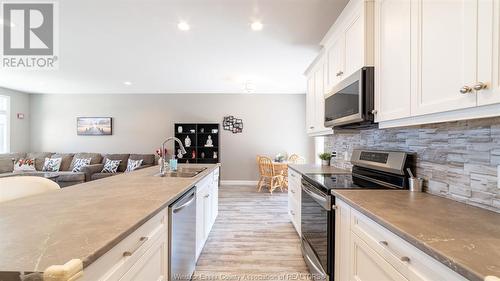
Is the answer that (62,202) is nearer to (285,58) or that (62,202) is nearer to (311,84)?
(311,84)

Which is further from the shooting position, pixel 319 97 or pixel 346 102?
pixel 319 97

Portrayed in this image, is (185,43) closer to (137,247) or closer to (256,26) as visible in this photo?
(256,26)

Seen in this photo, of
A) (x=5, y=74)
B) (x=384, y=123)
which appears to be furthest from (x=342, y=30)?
(x=5, y=74)

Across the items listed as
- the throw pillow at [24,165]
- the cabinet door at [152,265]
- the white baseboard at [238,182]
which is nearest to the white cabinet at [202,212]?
the cabinet door at [152,265]

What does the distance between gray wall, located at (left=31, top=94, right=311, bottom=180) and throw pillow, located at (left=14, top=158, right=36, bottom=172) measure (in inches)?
41.4

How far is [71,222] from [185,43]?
2758 millimetres

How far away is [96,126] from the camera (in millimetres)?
6328

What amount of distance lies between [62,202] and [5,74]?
534cm

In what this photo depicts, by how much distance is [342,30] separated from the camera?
2043mm

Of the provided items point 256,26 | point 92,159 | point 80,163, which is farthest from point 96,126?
point 256,26

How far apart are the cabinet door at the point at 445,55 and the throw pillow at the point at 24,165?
7330 millimetres

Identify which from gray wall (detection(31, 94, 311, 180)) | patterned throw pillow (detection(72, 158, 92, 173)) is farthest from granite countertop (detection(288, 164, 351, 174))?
patterned throw pillow (detection(72, 158, 92, 173))

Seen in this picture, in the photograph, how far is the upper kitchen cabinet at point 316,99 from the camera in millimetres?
2674

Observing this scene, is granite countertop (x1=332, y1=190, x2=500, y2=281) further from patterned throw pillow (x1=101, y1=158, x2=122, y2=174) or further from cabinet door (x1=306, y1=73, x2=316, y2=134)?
patterned throw pillow (x1=101, y1=158, x2=122, y2=174)
